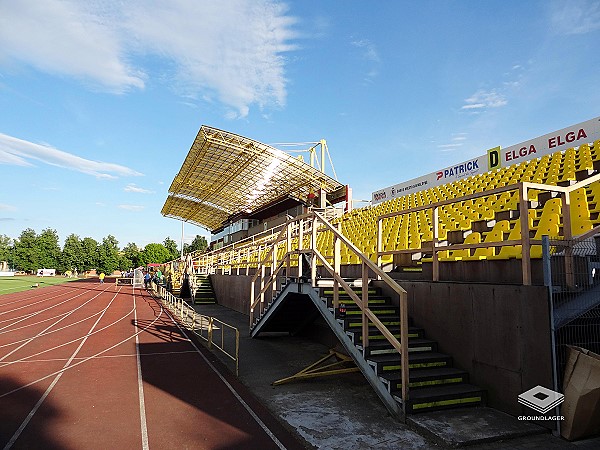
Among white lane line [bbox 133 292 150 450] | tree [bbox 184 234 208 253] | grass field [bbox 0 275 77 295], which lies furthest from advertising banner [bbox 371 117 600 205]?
tree [bbox 184 234 208 253]

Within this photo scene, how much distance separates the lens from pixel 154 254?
10656 cm

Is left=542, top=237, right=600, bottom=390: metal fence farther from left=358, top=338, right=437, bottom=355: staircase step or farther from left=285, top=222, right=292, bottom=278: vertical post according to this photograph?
left=285, top=222, right=292, bottom=278: vertical post

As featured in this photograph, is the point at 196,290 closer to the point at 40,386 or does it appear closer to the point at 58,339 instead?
the point at 58,339

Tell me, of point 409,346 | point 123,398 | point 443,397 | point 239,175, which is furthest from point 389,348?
point 239,175

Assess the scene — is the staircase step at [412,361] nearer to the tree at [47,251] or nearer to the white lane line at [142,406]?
the white lane line at [142,406]

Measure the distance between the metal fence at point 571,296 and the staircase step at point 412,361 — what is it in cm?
170

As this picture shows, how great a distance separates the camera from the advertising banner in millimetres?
14461

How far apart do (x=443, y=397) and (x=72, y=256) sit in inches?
4321

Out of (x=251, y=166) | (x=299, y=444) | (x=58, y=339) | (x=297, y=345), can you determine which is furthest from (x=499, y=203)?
(x=251, y=166)

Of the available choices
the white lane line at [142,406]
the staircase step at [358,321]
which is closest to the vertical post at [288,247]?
the staircase step at [358,321]

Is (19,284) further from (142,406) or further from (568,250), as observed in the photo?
(568,250)

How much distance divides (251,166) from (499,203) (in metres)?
25.1

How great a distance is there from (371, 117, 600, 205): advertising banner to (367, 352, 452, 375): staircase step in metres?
12.1

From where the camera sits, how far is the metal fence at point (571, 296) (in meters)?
5.11
